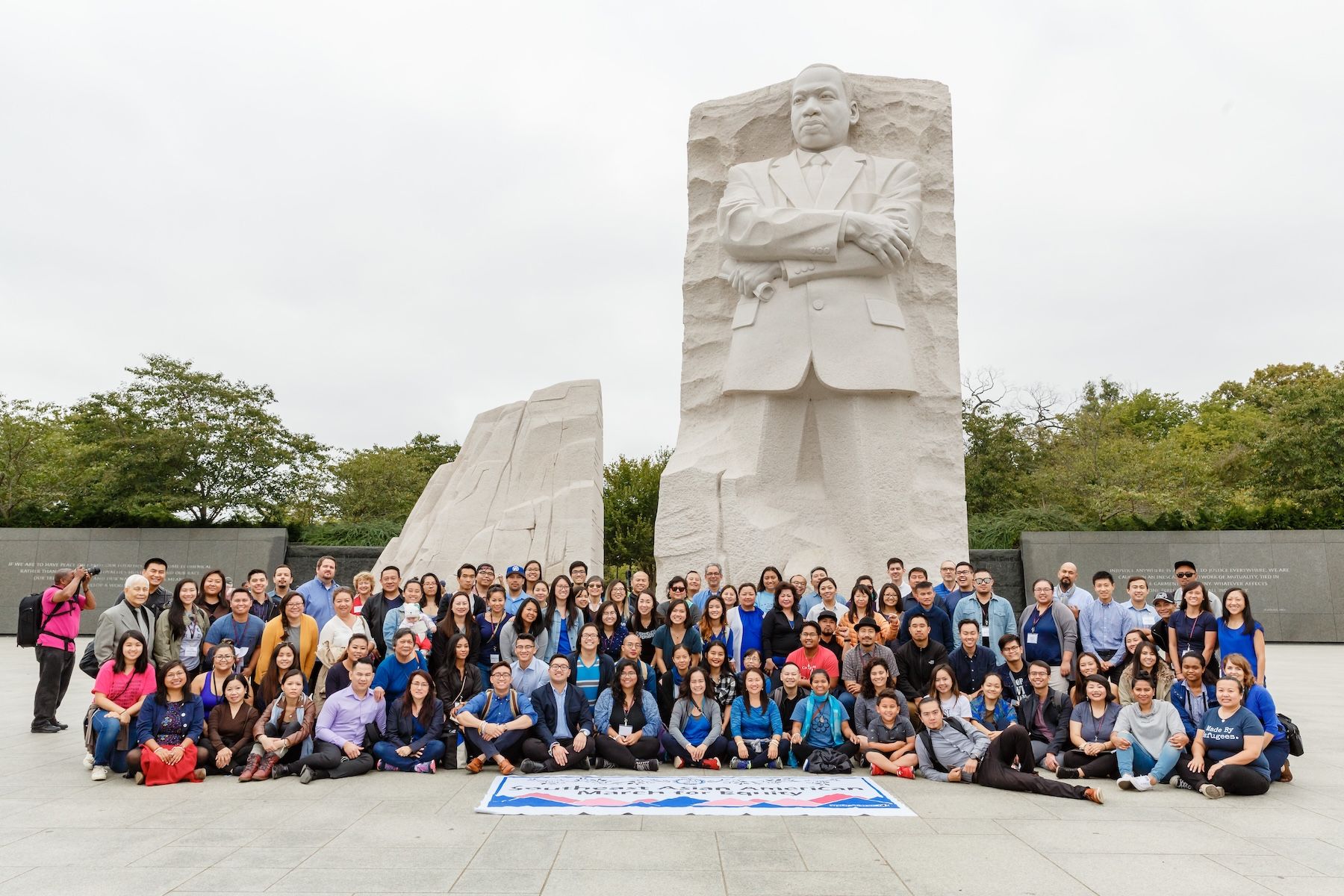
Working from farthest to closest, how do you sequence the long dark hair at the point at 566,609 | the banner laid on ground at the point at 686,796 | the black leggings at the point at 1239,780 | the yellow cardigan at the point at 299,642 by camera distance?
the long dark hair at the point at 566,609 → the yellow cardigan at the point at 299,642 → the black leggings at the point at 1239,780 → the banner laid on ground at the point at 686,796

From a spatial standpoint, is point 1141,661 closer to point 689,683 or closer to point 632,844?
point 689,683

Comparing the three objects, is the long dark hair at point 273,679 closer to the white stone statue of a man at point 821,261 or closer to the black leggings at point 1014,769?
the black leggings at point 1014,769

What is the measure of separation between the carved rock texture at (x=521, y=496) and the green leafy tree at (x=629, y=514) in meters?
9.79

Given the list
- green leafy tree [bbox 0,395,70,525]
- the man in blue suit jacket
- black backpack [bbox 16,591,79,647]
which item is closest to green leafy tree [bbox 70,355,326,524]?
green leafy tree [bbox 0,395,70,525]

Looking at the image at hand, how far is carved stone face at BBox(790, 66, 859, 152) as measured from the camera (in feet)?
25.6

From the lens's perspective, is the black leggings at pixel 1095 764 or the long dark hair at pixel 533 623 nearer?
the black leggings at pixel 1095 764

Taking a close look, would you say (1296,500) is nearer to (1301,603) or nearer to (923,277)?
(1301,603)

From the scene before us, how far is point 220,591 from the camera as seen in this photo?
538 cm

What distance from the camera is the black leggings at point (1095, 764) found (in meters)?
4.46

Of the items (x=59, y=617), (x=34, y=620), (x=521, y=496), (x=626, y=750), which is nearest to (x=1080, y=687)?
(x=626, y=750)

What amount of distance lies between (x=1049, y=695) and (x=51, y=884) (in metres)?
4.22

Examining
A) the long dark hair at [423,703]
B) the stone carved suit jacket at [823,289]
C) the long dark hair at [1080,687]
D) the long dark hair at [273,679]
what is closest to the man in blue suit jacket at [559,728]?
the long dark hair at [423,703]

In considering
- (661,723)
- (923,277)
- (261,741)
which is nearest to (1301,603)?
(923,277)

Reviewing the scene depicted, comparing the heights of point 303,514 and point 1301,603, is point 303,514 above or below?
above
